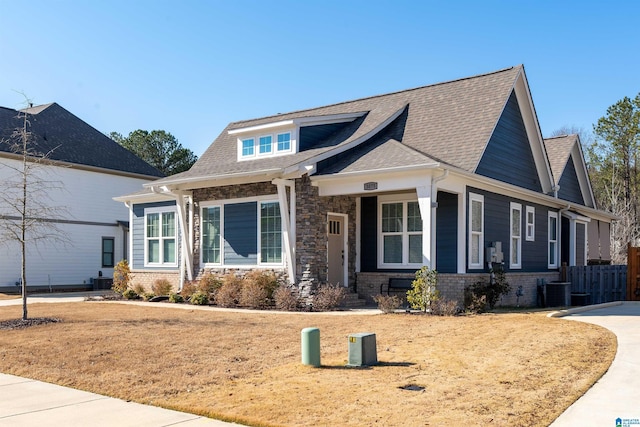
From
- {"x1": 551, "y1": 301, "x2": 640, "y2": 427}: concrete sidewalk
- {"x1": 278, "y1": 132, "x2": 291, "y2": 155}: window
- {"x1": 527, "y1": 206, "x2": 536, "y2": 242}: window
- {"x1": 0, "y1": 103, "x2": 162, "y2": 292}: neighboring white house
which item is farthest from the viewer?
{"x1": 0, "y1": 103, "x2": 162, "y2": 292}: neighboring white house

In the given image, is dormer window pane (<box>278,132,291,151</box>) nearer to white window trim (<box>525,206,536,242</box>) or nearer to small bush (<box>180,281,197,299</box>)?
small bush (<box>180,281,197,299</box>)

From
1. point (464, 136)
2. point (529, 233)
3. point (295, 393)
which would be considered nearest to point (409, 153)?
point (464, 136)

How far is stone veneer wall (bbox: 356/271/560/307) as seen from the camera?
16344 millimetres

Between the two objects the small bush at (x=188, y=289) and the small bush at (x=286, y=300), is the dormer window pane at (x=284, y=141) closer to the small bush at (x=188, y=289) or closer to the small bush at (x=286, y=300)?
the small bush at (x=286, y=300)

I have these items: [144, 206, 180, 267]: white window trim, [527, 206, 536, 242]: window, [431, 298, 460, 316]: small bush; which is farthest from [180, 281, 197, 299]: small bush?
[527, 206, 536, 242]: window

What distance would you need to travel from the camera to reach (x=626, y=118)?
37688 mm

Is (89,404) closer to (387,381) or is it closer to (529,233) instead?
(387,381)

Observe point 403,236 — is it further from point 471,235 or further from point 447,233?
point 471,235

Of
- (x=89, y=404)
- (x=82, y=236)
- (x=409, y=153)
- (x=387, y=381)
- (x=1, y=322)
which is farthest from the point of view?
(x=82, y=236)

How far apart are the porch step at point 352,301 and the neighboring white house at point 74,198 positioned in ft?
50.7

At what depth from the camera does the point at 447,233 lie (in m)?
16.9

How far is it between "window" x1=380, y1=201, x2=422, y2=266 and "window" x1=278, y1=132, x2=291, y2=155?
11.6 feet

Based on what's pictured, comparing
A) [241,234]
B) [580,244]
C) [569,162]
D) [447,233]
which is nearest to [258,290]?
[241,234]

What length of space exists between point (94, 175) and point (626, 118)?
30.8 meters
